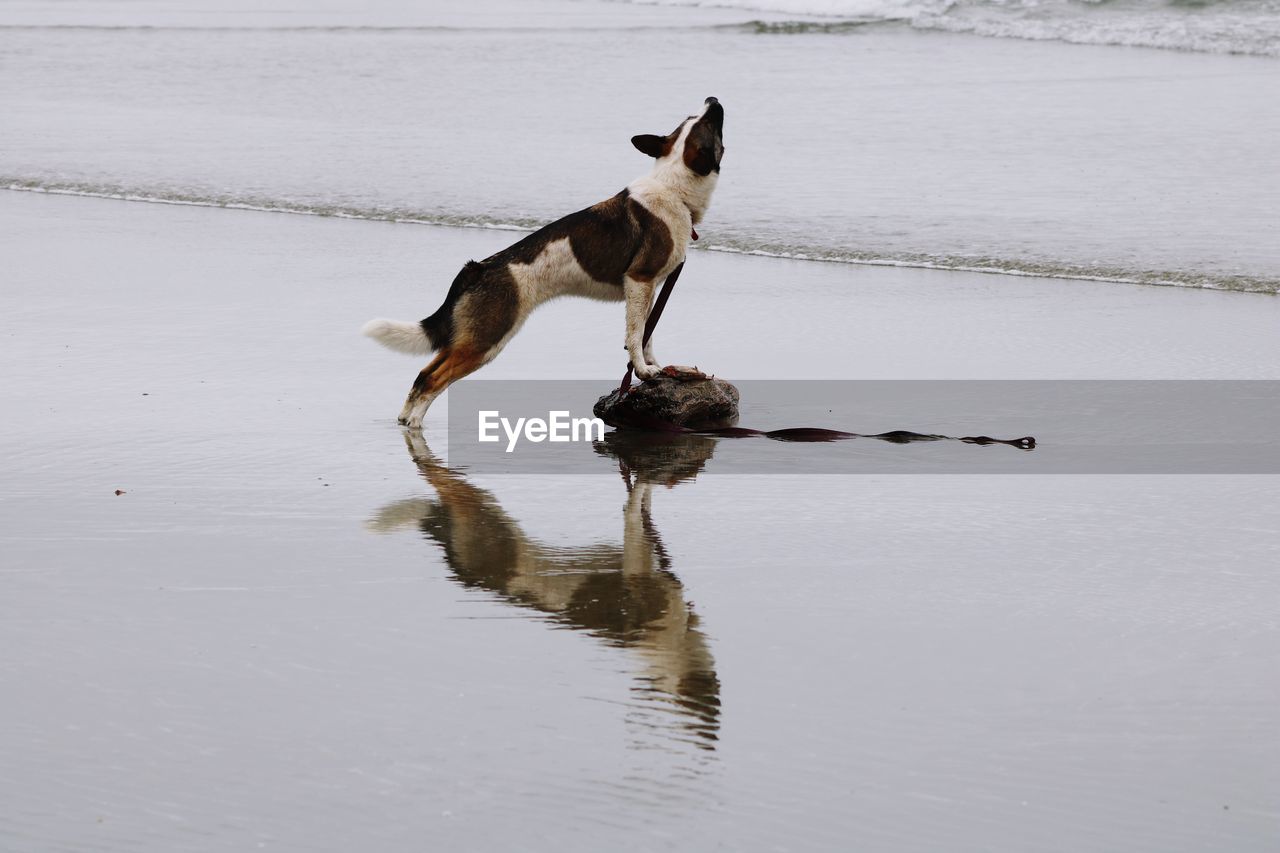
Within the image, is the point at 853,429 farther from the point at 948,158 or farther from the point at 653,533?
the point at 948,158

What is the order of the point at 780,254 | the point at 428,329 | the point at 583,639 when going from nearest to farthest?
the point at 583,639
the point at 428,329
the point at 780,254

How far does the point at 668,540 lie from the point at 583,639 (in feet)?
3.76

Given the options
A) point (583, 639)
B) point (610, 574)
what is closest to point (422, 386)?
point (610, 574)

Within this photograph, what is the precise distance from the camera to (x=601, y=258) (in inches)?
283

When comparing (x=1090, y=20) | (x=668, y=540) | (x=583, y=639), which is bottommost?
(x=583, y=639)

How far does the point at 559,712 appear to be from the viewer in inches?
163

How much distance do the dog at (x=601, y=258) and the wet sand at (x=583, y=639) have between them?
550 millimetres

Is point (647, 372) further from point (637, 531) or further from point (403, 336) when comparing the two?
point (637, 531)

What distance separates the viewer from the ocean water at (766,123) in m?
14.1
